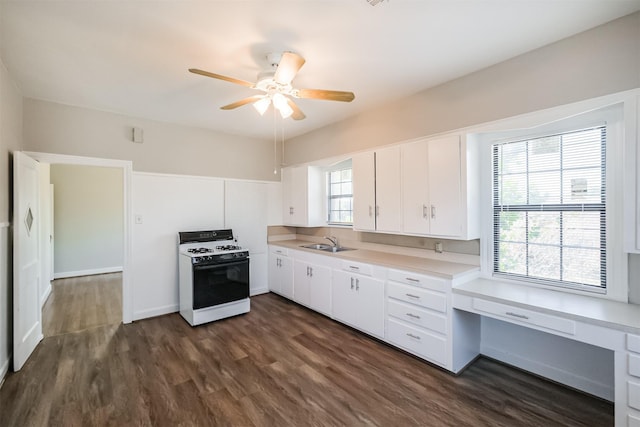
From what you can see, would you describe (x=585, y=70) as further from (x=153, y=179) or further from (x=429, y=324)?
(x=153, y=179)

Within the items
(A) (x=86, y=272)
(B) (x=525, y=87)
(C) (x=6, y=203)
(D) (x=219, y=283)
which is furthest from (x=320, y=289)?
(A) (x=86, y=272)

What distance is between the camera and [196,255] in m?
3.62

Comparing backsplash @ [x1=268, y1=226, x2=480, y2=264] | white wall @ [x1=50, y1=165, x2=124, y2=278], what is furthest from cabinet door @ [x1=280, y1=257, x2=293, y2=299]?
white wall @ [x1=50, y1=165, x2=124, y2=278]

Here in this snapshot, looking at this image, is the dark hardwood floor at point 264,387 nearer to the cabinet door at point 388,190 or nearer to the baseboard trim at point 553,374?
the baseboard trim at point 553,374

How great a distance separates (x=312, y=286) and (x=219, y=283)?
4.08 ft

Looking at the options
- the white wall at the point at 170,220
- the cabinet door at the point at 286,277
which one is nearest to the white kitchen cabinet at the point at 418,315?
the cabinet door at the point at 286,277

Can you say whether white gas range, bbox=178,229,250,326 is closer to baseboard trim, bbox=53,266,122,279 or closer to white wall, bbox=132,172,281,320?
white wall, bbox=132,172,281,320

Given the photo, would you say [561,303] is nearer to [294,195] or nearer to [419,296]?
[419,296]

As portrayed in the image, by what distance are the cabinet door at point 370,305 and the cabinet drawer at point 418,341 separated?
14 cm

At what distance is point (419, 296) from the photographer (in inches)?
107

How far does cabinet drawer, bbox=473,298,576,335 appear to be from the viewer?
76.1 inches

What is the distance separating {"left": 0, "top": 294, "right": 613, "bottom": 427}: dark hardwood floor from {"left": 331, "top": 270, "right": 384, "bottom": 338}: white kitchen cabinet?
18cm

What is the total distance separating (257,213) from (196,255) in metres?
1.47

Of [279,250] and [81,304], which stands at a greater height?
[279,250]
